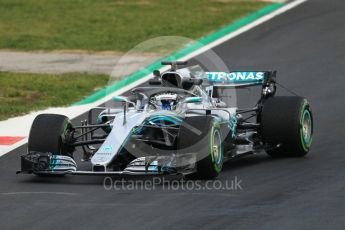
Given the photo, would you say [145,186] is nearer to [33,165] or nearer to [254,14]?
[33,165]

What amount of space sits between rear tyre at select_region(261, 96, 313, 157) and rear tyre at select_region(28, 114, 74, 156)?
8.41 ft

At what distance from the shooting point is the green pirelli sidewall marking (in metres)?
20.3

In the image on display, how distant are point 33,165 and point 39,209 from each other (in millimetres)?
1401

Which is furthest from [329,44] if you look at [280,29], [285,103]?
[285,103]

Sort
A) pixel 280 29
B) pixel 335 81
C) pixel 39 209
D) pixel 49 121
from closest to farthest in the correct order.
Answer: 1. pixel 39 209
2. pixel 49 121
3. pixel 335 81
4. pixel 280 29

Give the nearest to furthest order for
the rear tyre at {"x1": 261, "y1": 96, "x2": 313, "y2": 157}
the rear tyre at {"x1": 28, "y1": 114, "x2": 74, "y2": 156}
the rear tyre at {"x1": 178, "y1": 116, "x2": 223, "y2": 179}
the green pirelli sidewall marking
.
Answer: the rear tyre at {"x1": 178, "y1": 116, "x2": 223, "y2": 179} < the rear tyre at {"x1": 28, "y1": 114, "x2": 74, "y2": 156} < the rear tyre at {"x1": 261, "y1": 96, "x2": 313, "y2": 157} < the green pirelli sidewall marking

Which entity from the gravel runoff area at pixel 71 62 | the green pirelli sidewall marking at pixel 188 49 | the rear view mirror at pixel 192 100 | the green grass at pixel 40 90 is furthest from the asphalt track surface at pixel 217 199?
the gravel runoff area at pixel 71 62

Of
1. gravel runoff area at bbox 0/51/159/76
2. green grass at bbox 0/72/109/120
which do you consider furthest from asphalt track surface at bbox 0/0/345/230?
gravel runoff area at bbox 0/51/159/76

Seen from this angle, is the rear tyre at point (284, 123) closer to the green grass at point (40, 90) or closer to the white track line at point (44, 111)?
the white track line at point (44, 111)

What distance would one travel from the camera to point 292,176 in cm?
1356

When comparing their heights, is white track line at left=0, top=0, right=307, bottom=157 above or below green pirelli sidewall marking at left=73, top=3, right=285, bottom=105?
below

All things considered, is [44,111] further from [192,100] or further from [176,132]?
[176,132]

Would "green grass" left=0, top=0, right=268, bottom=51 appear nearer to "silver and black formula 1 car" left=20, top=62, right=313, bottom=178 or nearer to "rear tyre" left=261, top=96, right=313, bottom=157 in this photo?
"silver and black formula 1 car" left=20, top=62, right=313, bottom=178

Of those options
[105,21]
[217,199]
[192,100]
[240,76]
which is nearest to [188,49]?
[105,21]
